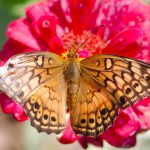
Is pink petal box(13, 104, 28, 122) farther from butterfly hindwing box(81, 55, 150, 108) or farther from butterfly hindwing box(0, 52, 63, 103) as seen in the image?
butterfly hindwing box(81, 55, 150, 108)

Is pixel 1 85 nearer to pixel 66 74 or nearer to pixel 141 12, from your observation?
pixel 66 74

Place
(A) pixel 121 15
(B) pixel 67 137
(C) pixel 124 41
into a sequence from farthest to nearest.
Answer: (A) pixel 121 15, (C) pixel 124 41, (B) pixel 67 137

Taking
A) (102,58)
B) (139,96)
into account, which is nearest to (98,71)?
(102,58)

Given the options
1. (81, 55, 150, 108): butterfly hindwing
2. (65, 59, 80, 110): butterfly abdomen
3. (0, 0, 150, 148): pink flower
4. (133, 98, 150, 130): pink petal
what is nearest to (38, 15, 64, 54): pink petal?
(0, 0, 150, 148): pink flower

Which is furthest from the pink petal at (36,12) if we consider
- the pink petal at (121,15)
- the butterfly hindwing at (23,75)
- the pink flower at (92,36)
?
the butterfly hindwing at (23,75)

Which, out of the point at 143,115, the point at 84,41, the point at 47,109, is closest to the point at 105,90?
the point at 47,109

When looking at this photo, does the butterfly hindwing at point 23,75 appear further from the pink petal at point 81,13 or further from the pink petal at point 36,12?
the pink petal at point 81,13

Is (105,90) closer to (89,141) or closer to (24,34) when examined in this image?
(89,141)
